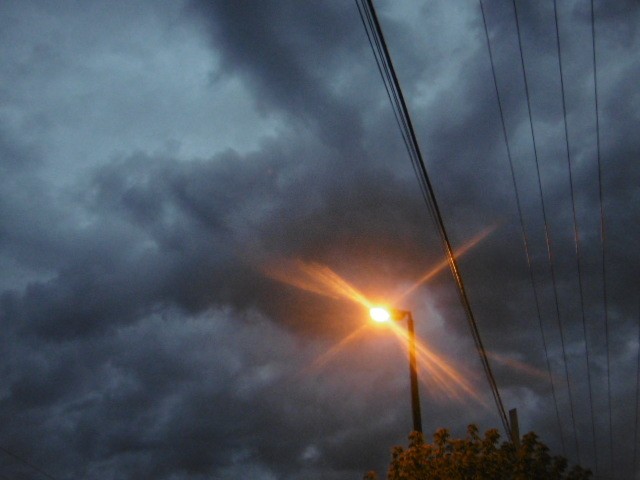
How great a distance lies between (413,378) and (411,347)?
83 cm

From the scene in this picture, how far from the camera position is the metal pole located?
1379 cm

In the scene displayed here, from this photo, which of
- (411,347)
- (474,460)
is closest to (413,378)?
(411,347)

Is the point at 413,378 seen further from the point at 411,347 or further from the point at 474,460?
the point at 474,460

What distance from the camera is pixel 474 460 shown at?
1664 cm

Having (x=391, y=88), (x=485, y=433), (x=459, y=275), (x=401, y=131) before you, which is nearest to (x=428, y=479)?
(x=485, y=433)

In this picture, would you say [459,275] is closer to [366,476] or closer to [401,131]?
[401,131]

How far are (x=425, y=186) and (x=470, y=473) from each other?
38.6 feet

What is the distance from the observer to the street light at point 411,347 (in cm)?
1352

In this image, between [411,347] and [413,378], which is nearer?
[413,378]

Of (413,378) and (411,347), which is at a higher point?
(411,347)

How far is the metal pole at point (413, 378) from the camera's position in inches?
543

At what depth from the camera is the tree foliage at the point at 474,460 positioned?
1641 centimetres

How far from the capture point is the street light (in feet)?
44.4

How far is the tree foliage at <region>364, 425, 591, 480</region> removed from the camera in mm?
16406
